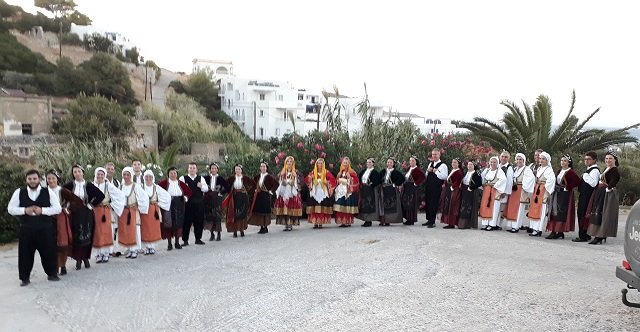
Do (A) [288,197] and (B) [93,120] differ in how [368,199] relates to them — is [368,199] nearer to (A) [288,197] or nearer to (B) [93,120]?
(A) [288,197]

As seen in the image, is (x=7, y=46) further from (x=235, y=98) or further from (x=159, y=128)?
(x=159, y=128)

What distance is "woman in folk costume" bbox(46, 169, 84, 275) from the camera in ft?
26.1

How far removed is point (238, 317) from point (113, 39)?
82.1 metres

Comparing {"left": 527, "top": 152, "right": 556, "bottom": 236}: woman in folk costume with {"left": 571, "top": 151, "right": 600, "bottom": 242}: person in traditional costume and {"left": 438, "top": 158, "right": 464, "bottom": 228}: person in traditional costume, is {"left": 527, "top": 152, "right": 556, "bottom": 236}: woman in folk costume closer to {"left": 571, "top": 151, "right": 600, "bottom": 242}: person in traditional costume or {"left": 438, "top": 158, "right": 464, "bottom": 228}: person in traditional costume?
{"left": 571, "top": 151, "right": 600, "bottom": 242}: person in traditional costume

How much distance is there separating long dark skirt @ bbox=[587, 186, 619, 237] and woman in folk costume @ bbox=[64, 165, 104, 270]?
28.7 ft

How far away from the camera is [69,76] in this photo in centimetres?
5391

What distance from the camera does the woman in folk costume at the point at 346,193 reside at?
12305 millimetres

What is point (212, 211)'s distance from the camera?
10.8 m

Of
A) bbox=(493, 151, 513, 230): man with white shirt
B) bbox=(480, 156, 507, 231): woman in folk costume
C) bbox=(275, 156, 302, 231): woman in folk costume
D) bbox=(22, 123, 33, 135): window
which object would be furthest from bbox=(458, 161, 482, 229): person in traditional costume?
bbox=(22, 123, 33, 135): window

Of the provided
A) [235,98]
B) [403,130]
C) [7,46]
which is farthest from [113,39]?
[403,130]

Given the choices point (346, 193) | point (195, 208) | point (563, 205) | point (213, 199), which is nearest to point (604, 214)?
point (563, 205)

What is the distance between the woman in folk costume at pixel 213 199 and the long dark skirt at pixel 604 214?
710cm

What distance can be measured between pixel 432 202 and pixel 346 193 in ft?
6.63

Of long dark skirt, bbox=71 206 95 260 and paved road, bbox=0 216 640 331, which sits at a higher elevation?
long dark skirt, bbox=71 206 95 260
